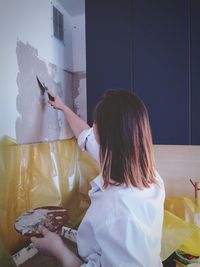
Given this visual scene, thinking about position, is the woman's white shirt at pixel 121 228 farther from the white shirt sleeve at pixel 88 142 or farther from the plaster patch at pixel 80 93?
the plaster patch at pixel 80 93

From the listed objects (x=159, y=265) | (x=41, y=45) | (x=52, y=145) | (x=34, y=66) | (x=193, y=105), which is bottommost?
(x=159, y=265)

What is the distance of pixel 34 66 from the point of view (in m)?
1.00

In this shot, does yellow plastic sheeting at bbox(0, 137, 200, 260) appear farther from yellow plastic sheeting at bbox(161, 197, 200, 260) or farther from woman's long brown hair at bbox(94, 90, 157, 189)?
woman's long brown hair at bbox(94, 90, 157, 189)

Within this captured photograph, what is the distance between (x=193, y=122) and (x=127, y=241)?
75cm

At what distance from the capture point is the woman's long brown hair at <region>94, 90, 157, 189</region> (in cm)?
74

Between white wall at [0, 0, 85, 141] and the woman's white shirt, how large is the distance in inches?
16.7

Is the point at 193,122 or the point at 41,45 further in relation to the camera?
the point at 193,122

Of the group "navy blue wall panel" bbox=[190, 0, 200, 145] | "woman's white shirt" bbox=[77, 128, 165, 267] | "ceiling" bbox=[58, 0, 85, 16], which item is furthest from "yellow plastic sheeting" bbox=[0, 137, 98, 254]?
"ceiling" bbox=[58, 0, 85, 16]

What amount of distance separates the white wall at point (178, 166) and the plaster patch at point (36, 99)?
0.64 m

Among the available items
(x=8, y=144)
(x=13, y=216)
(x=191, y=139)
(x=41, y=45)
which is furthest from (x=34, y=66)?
(x=191, y=139)

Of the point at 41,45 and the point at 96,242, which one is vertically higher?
the point at 41,45

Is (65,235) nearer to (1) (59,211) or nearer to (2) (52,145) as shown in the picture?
(1) (59,211)

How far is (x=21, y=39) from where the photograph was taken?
0.91 m

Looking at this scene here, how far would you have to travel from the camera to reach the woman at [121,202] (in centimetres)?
65
